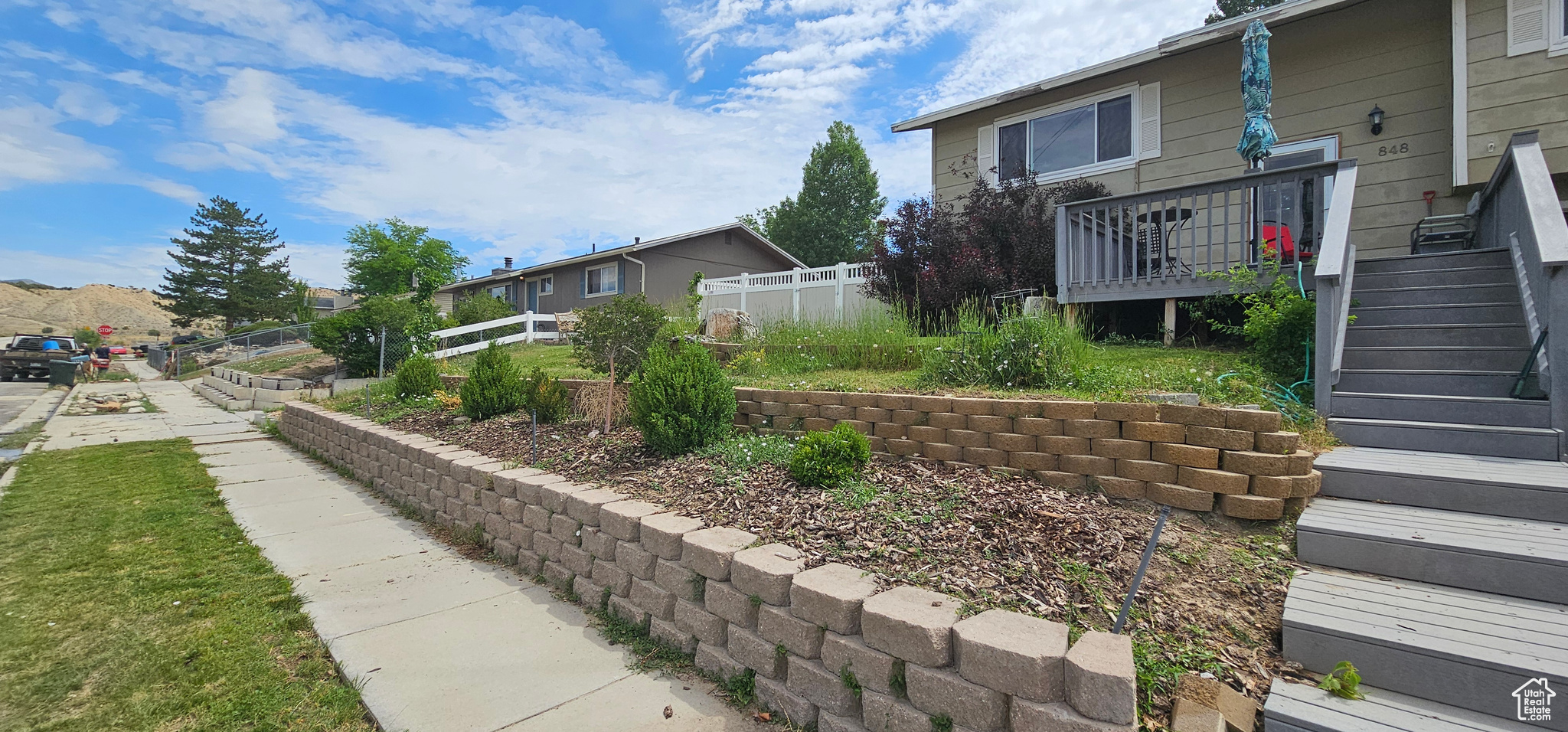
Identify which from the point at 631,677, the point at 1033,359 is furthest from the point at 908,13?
the point at 631,677

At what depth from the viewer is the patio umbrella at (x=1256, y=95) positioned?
20.6ft

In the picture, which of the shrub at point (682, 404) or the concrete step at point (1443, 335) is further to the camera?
the shrub at point (682, 404)

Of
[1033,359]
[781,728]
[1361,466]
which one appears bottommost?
[781,728]

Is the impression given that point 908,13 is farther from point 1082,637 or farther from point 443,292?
A: point 443,292

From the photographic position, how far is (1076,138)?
363 inches

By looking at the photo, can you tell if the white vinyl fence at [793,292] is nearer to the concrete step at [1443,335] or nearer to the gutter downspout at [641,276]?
the concrete step at [1443,335]

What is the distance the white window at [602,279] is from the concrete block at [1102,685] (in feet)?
72.1

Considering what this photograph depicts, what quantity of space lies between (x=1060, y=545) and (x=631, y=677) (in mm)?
1822

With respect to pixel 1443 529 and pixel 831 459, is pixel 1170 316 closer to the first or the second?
pixel 1443 529

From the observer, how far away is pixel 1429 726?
66.5 inches

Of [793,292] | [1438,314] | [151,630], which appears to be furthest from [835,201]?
[151,630]

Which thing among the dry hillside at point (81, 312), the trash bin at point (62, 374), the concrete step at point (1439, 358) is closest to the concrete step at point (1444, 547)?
the concrete step at point (1439, 358)

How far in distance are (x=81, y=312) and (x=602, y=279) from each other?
223 feet

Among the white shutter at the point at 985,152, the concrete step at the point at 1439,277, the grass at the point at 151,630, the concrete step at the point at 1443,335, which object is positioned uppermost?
the white shutter at the point at 985,152
